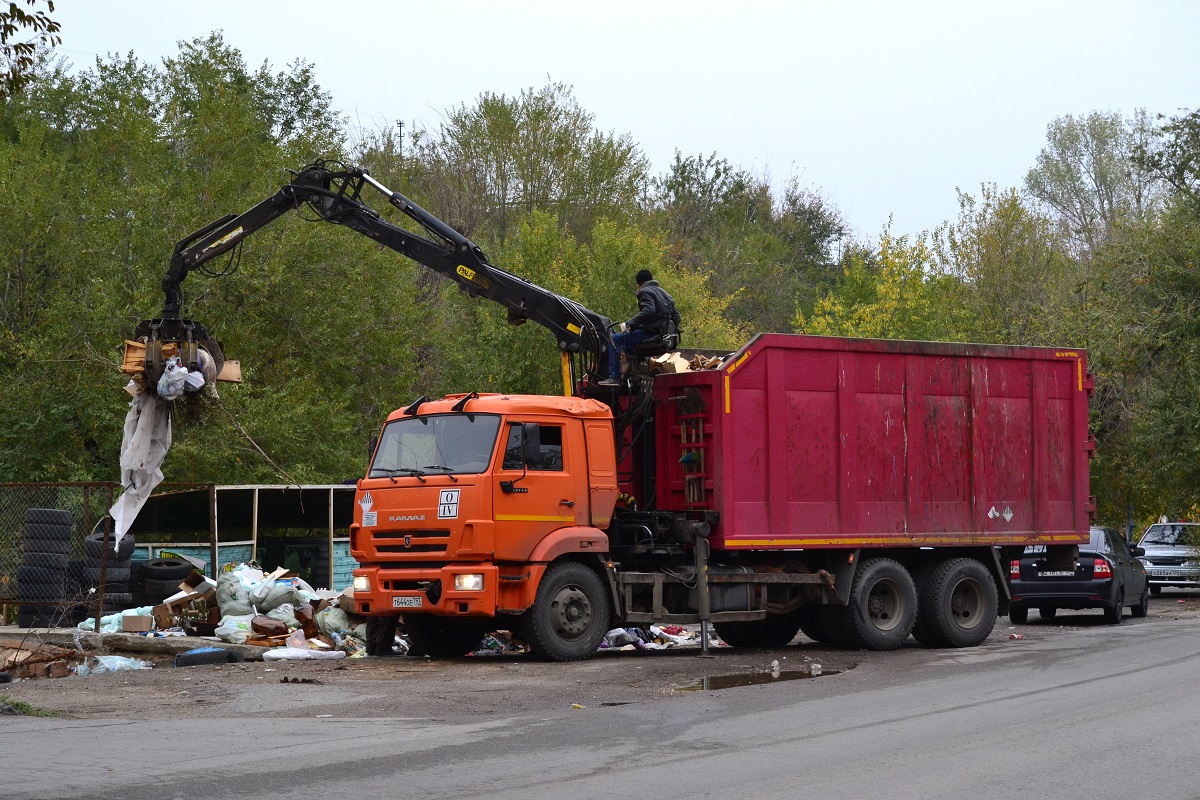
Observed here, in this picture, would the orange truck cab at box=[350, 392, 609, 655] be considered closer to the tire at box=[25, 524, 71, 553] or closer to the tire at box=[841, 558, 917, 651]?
the tire at box=[841, 558, 917, 651]

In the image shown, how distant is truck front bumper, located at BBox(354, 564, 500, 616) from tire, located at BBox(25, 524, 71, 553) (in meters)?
4.49

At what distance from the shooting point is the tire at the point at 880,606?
1623 cm

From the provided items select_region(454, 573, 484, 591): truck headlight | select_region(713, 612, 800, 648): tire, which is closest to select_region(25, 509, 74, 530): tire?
select_region(454, 573, 484, 591): truck headlight

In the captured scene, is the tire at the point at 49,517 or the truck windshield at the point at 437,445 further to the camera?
the tire at the point at 49,517

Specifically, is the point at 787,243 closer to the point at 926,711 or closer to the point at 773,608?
the point at 773,608

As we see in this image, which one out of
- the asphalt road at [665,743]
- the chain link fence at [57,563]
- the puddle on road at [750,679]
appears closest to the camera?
the asphalt road at [665,743]

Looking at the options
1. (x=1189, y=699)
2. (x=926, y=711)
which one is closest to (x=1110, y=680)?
(x=1189, y=699)

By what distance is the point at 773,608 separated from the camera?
53.0ft

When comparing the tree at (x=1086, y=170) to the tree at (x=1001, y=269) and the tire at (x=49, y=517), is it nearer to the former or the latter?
the tree at (x=1001, y=269)

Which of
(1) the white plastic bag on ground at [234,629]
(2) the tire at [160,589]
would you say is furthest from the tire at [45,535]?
(1) the white plastic bag on ground at [234,629]

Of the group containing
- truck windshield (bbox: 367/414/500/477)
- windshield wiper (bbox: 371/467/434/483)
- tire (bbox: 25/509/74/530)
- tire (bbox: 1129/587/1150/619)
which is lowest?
tire (bbox: 1129/587/1150/619)

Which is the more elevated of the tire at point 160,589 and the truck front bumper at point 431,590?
the truck front bumper at point 431,590

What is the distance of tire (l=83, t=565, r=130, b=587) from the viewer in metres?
18.4

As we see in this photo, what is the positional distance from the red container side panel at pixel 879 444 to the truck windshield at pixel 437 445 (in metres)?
2.38
